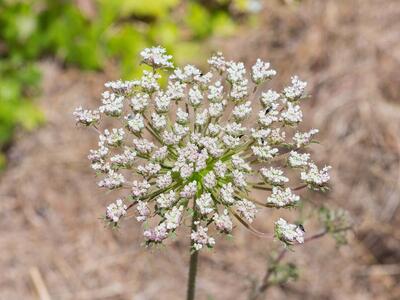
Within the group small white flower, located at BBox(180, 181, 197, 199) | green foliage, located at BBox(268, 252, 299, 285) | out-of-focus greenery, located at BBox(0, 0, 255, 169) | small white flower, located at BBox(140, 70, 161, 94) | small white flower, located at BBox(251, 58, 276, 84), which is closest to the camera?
small white flower, located at BBox(180, 181, 197, 199)

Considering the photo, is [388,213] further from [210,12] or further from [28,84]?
[28,84]

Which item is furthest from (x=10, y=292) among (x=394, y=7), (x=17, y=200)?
(x=394, y=7)

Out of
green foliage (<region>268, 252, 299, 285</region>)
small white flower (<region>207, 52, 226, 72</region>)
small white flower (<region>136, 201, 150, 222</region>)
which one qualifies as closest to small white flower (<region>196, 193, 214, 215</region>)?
small white flower (<region>136, 201, 150, 222</region>)

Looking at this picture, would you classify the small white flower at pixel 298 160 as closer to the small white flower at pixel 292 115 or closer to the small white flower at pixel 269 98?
the small white flower at pixel 292 115

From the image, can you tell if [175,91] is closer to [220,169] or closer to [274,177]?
[220,169]

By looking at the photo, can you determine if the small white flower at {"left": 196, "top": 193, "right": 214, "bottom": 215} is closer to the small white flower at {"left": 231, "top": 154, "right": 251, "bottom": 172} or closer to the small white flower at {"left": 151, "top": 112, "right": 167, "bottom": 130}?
the small white flower at {"left": 231, "top": 154, "right": 251, "bottom": 172}

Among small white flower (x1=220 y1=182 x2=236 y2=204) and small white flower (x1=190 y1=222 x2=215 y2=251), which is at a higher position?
small white flower (x1=220 y1=182 x2=236 y2=204)

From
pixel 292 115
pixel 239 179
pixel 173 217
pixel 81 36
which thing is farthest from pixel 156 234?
pixel 81 36
